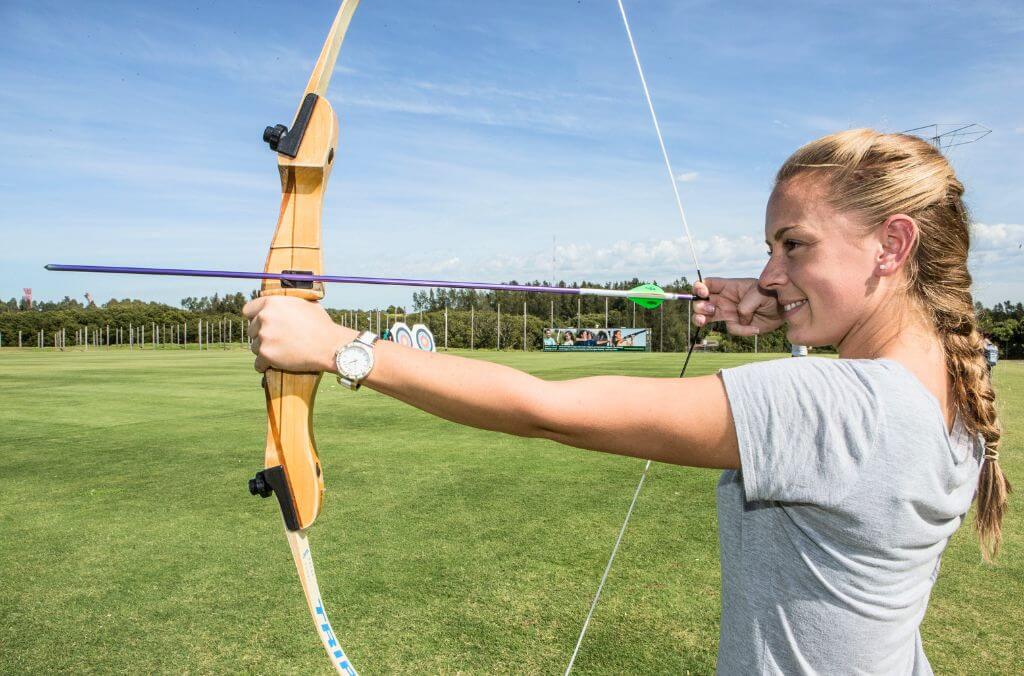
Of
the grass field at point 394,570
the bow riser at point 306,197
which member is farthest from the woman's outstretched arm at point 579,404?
the grass field at point 394,570

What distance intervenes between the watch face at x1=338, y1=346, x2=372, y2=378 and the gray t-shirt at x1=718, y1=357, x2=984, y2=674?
54 cm

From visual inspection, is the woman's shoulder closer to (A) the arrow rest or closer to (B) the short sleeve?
(B) the short sleeve

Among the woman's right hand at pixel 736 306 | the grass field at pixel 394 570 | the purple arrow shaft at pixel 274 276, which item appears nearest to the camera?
the purple arrow shaft at pixel 274 276

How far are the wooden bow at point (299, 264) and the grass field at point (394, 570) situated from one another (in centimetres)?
151

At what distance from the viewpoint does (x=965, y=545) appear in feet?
15.0

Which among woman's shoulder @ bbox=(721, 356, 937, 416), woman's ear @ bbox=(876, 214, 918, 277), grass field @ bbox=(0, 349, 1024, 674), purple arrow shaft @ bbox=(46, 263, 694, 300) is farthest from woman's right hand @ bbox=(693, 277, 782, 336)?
grass field @ bbox=(0, 349, 1024, 674)

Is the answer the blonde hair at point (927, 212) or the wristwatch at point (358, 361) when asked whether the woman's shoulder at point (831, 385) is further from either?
the wristwatch at point (358, 361)

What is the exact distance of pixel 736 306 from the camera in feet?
6.33

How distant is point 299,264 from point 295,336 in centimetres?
61

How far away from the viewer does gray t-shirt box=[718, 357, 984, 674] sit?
90cm

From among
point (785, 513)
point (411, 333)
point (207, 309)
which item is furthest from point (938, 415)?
point (207, 309)

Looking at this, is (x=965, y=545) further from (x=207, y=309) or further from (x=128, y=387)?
(x=207, y=309)

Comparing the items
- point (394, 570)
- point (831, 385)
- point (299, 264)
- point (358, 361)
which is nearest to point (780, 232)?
point (831, 385)

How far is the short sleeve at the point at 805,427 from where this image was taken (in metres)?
0.89
